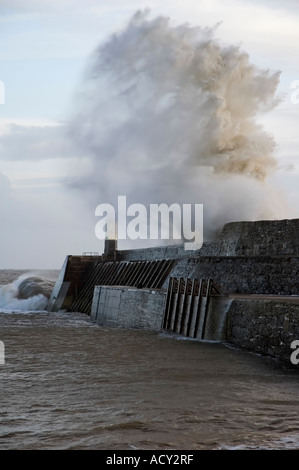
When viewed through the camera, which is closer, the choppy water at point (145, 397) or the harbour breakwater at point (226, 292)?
the choppy water at point (145, 397)

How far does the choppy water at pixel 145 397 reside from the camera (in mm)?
7030

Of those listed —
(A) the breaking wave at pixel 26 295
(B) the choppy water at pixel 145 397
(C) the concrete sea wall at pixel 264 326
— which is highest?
(A) the breaking wave at pixel 26 295

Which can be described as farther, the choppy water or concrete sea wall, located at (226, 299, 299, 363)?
concrete sea wall, located at (226, 299, 299, 363)

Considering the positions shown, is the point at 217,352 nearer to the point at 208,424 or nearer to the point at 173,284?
the point at 173,284

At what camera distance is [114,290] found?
2064cm

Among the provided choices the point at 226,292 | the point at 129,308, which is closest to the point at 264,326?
the point at 226,292

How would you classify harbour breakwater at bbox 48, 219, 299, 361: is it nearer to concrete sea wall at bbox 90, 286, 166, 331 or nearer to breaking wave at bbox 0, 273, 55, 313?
concrete sea wall at bbox 90, 286, 166, 331

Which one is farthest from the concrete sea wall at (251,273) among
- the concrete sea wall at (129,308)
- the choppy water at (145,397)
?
the choppy water at (145,397)

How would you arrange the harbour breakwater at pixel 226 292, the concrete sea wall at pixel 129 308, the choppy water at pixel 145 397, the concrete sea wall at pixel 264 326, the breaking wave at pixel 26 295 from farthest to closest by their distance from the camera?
the breaking wave at pixel 26 295 < the concrete sea wall at pixel 129 308 < the harbour breakwater at pixel 226 292 < the concrete sea wall at pixel 264 326 < the choppy water at pixel 145 397

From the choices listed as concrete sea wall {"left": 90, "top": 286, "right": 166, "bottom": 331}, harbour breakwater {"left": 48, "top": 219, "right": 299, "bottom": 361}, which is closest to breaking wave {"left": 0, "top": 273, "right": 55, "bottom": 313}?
harbour breakwater {"left": 48, "top": 219, "right": 299, "bottom": 361}

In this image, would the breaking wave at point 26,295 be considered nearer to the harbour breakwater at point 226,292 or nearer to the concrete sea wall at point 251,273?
the harbour breakwater at point 226,292

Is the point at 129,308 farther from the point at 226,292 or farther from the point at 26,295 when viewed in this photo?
the point at 26,295

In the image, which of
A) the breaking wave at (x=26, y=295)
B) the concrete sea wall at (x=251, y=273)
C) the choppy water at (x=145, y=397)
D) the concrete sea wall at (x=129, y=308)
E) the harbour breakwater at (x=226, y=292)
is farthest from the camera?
the breaking wave at (x=26, y=295)

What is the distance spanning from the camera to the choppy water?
7030mm
